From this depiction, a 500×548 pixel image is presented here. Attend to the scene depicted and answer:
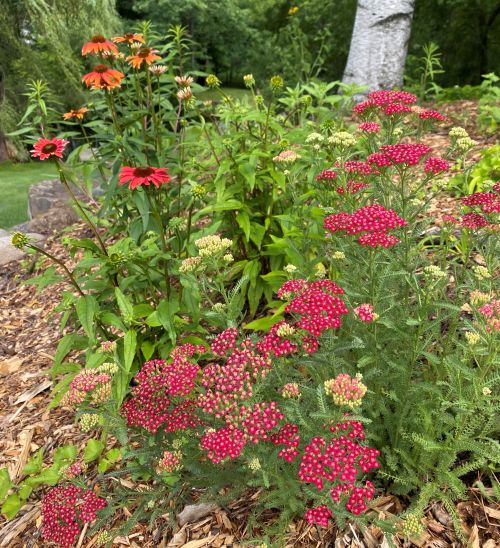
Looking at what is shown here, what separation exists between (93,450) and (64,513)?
2.46ft

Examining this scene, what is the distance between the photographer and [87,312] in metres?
2.46

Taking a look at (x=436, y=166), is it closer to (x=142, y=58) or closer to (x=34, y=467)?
(x=142, y=58)

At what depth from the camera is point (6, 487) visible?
2562 mm

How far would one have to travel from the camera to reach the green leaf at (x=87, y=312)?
241 cm

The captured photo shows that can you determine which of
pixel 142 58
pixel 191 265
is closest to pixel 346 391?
pixel 191 265

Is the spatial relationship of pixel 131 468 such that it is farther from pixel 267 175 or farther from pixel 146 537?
pixel 267 175

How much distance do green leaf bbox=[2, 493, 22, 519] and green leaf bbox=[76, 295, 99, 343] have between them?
39.0 inches

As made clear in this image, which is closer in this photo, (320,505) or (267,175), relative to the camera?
(320,505)

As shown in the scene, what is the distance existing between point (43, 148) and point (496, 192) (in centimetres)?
225

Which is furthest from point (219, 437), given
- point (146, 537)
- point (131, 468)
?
point (146, 537)

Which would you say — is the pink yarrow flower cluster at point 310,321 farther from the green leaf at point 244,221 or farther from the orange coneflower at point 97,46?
the orange coneflower at point 97,46

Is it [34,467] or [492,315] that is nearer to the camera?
[492,315]

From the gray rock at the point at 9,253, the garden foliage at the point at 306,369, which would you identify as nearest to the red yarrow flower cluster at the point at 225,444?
the garden foliage at the point at 306,369

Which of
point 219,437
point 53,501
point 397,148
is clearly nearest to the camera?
point 219,437
